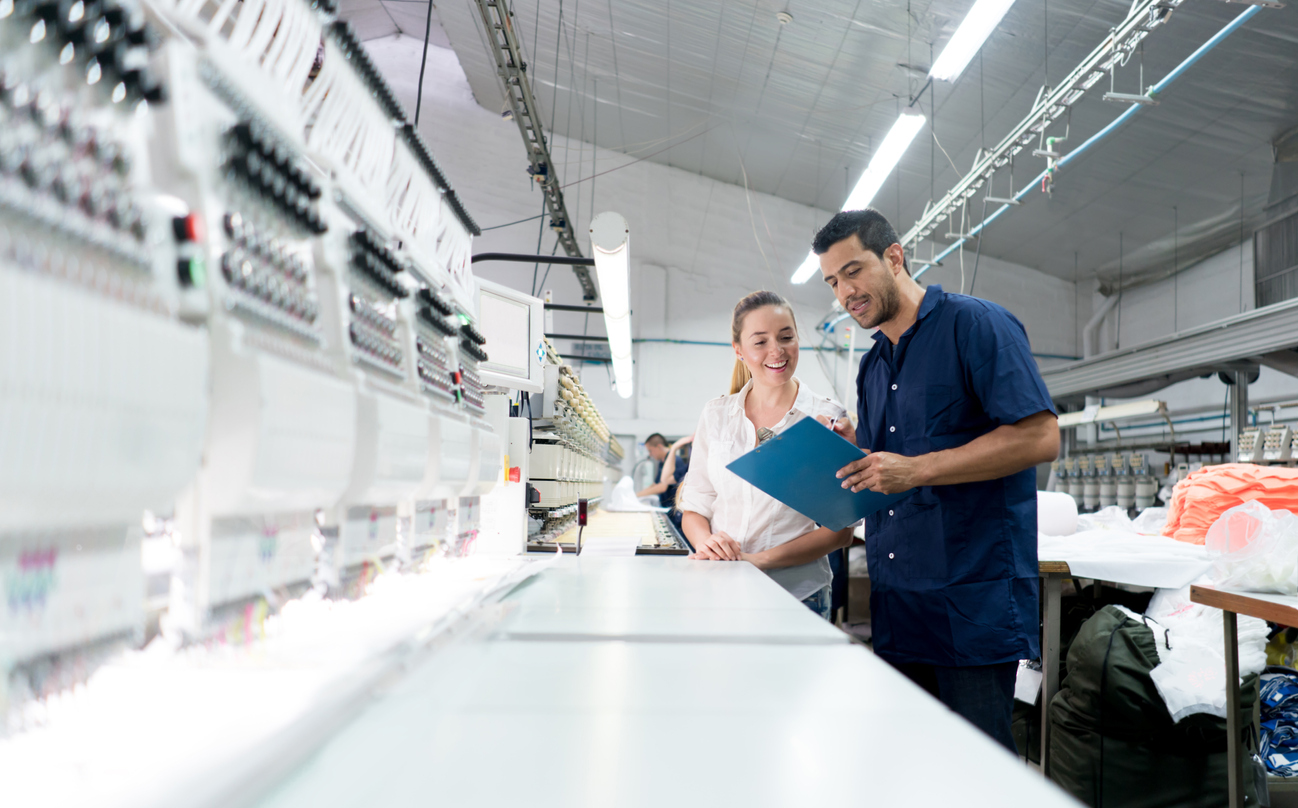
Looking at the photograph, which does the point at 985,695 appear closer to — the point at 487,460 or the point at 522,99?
the point at 487,460

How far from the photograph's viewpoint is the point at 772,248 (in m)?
10.7

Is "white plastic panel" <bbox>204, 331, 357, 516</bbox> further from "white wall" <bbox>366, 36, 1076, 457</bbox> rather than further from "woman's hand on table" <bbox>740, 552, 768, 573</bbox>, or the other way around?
"white wall" <bbox>366, 36, 1076, 457</bbox>

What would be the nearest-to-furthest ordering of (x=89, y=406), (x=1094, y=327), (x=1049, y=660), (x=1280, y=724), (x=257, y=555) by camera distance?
(x=89, y=406), (x=257, y=555), (x=1280, y=724), (x=1049, y=660), (x=1094, y=327)

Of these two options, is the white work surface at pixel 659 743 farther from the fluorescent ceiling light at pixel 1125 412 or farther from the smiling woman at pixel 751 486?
the fluorescent ceiling light at pixel 1125 412

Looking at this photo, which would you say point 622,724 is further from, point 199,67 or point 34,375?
point 199,67

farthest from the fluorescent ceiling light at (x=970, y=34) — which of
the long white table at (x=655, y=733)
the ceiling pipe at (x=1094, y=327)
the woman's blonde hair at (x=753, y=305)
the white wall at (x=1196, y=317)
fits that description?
the ceiling pipe at (x=1094, y=327)

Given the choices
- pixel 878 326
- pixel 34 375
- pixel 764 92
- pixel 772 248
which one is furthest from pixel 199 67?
pixel 772 248

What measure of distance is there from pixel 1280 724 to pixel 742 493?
1845mm

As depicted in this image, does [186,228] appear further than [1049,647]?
No

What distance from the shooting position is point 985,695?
1.49 m

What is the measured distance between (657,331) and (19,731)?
10.8 meters

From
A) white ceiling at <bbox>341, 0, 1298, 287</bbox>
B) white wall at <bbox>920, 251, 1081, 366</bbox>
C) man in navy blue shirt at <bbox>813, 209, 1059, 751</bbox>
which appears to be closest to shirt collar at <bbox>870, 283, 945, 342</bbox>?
man in navy blue shirt at <bbox>813, 209, 1059, 751</bbox>

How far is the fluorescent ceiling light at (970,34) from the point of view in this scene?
3061 mm

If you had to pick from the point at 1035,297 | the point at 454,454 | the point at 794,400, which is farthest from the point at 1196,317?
the point at 454,454
